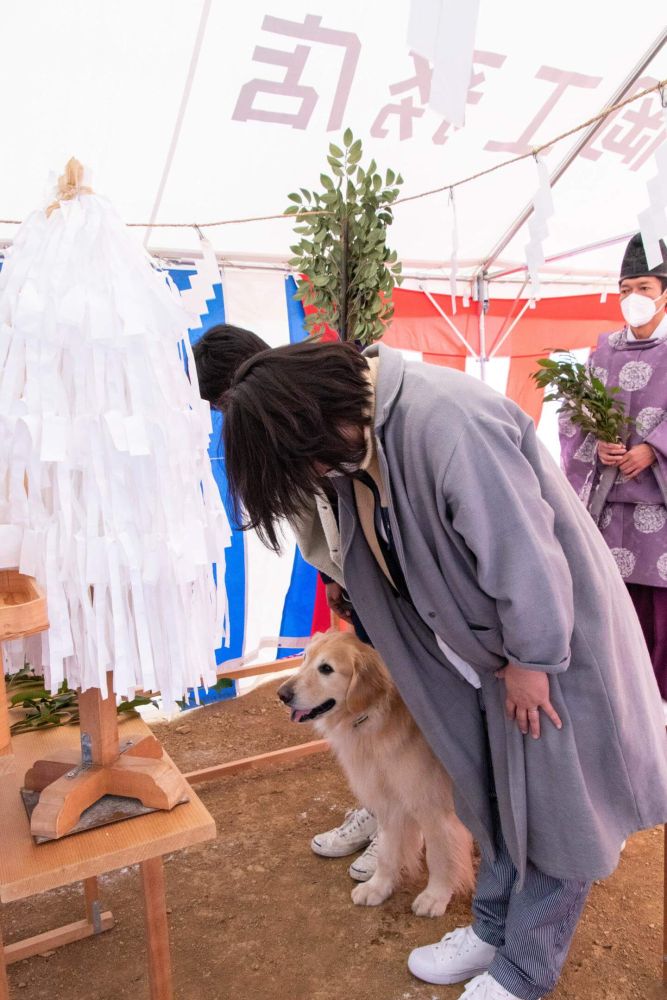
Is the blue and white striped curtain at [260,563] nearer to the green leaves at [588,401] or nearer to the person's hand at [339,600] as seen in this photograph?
the person's hand at [339,600]

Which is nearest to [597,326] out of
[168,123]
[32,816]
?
[168,123]

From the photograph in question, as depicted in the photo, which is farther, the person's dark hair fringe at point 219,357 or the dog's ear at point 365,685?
the person's dark hair fringe at point 219,357

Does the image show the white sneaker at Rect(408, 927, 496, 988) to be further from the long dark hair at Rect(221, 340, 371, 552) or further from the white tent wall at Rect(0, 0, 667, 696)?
the white tent wall at Rect(0, 0, 667, 696)

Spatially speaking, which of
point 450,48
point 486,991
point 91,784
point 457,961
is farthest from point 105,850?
point 450,48

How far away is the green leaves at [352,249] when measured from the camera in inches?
97.1

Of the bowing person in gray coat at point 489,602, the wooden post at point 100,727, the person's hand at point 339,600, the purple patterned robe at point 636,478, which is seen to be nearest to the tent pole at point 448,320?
the purple patterned robe at point 636,478

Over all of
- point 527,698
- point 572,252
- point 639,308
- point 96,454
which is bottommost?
point 527,698

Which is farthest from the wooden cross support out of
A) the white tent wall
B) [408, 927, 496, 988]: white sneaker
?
the white tent wall

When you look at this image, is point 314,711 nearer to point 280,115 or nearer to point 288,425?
point 288,425

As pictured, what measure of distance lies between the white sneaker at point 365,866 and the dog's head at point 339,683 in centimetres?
57

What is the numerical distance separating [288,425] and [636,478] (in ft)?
5.36

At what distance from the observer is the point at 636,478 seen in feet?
8.04

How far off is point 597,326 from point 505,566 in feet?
12.2

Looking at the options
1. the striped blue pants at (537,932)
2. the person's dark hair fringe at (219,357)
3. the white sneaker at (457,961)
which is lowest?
the white sneaker at (457,961)
